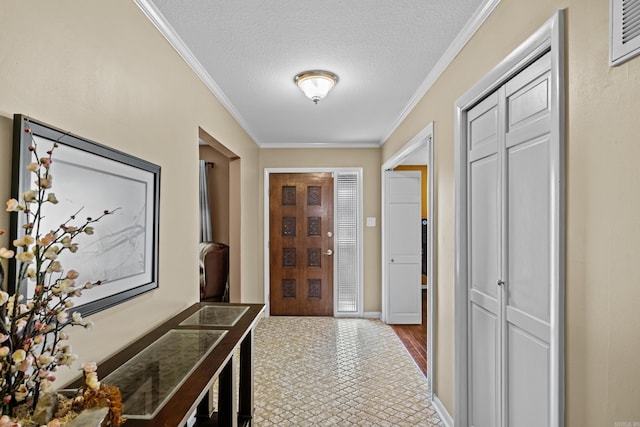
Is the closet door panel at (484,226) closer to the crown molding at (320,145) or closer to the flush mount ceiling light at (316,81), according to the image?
the flush mount ceiling light at (316,81)

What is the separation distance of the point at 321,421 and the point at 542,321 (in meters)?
1.69

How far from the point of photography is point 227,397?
1803 mm

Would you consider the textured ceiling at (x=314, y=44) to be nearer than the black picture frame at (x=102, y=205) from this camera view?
No

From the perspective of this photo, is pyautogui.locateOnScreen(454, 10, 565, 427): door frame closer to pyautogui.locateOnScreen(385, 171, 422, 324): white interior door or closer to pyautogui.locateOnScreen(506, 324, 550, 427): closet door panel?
pyautogui.locateOnScreen(506, 324, 550, 427): closet door panel

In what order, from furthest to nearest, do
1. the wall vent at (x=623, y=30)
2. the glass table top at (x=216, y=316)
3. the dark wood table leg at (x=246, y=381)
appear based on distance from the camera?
1. the dark wood table leg at (x=246, y=381)
2. the glass table top at (x=216, y=316)
3. the wall vent at (x=623, y=30)

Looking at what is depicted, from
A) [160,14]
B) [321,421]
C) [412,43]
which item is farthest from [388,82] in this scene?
[321,421]

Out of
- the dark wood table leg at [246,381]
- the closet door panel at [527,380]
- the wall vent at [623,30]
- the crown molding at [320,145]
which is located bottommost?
the dark wood table leg at [246,381]

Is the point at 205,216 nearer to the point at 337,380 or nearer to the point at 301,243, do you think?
the point at 301,243

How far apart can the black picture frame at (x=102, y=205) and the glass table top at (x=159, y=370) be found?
26 centimetres

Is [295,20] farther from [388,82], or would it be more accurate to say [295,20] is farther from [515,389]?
[515,389]

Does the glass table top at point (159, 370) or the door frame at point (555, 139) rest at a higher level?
the door frame at point (555, 139)

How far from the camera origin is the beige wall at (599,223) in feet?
3.39

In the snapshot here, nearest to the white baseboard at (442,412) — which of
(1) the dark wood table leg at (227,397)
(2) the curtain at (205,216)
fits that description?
(1) the dark wood table leg at (227,397)

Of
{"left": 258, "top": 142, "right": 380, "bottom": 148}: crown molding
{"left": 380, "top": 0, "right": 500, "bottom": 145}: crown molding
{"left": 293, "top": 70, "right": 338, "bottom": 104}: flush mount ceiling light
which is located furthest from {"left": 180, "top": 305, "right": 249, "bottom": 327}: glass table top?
{"left": 258, "top": 142, "right": 380, "bottom": 148}: crown molding
